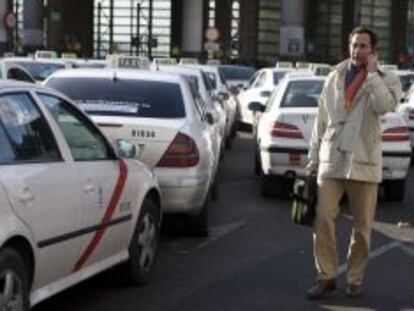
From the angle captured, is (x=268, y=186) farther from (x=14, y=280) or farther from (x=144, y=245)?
(x=14, y=280)

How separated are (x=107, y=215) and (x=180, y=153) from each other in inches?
89.2

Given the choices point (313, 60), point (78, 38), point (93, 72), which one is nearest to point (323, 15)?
point (313, 60)

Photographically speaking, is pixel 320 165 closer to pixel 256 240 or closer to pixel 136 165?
pixel 136 165

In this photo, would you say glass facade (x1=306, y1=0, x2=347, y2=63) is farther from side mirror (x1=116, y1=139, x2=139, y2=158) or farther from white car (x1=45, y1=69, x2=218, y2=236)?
side mirror (x1=116, y1=139, x2=139, y2=158)

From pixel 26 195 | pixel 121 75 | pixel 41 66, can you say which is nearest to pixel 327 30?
pixel 41 66

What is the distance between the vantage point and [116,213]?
22.4 ft

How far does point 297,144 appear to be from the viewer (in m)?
12.2

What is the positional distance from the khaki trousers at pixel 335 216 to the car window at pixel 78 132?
4.84 feet

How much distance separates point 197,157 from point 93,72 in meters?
1.52

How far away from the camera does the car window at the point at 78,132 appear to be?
6.43 metres

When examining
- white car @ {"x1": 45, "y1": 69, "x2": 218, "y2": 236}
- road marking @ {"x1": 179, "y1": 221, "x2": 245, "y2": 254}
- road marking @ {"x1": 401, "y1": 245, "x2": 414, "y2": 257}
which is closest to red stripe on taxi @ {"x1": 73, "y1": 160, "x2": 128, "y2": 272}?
white car @ {"x1": 45, "y1": 69, "x2": 218, "y2": 236}

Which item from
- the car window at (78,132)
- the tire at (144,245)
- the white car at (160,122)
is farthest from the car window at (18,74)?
the car window at (78,132)

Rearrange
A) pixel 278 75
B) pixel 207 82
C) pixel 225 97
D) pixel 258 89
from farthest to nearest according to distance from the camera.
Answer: pixel 278 75, pixel 258 89, pixel 225 97, pixel 207 82

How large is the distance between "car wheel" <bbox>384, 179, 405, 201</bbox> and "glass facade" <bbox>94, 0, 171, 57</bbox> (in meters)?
78.3
